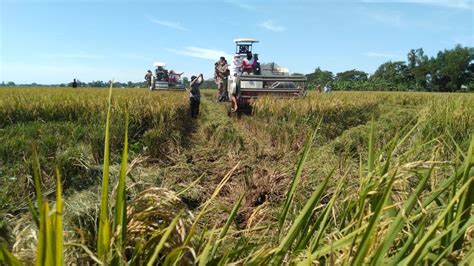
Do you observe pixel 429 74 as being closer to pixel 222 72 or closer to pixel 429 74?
pixel 429 74

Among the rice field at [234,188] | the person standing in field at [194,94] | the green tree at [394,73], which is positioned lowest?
the rice field at [234,188]

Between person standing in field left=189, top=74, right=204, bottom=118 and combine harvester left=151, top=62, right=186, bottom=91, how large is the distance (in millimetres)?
15660

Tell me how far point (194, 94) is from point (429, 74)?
3726 inches

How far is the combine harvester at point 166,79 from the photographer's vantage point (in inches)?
1081

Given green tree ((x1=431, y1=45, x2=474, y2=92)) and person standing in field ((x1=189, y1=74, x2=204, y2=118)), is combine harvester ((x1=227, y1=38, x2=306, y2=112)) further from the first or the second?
green tree ((x1=431, y1=45, x2=474, y2=92))

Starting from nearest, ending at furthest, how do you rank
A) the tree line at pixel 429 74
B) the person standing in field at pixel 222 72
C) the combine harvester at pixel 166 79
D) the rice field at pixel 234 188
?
the rice field at pixel 234 188 < the person standing in field at pixel 222 72 < the combine harvester at pixel 166 79 < the tree line at pixel 429 74

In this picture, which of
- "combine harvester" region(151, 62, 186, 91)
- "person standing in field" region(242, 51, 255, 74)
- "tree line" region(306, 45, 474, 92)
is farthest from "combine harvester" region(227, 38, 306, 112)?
"tree line" region(306, 45, 474, 92)

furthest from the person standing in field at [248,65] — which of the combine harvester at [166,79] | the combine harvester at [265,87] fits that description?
the combine harvester at [166,79]

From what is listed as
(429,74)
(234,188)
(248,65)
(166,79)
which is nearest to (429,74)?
(429,74)

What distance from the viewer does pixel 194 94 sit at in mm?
Result: 11875

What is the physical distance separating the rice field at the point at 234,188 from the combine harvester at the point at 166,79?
18118 millimetres

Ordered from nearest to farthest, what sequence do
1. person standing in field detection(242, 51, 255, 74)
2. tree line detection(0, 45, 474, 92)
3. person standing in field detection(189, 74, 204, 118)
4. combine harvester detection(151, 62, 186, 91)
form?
person standing in field detection(189, 74, 204, 118), person standing in field detection(242, 51, 255, 74), combine harvester detection(151, 62, 186, 91), tree line detection(0, 45, 474, 92)

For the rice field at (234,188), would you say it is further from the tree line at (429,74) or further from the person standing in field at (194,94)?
the tree line at (429,74)

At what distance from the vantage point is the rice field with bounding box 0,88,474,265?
1.10 metres
